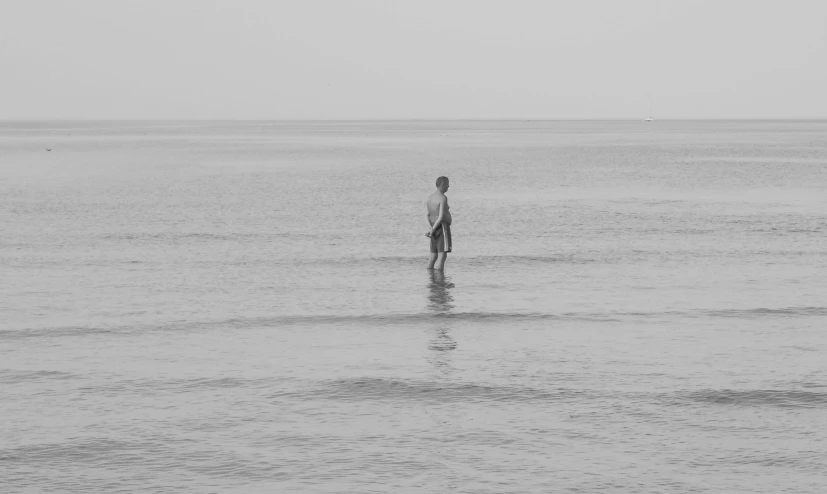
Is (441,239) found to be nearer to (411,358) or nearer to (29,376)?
(411,358)

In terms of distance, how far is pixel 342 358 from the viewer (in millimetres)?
14633

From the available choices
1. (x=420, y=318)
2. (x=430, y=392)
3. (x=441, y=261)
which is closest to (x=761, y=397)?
(x=430, y=392)

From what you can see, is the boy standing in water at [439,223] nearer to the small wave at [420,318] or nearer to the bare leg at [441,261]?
the bare leg at [441,261]

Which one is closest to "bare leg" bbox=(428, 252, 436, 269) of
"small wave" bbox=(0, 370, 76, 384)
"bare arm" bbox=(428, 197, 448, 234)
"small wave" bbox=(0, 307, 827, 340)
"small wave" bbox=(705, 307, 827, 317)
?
"bare arm" bbox=(428, 197, 448, 234)

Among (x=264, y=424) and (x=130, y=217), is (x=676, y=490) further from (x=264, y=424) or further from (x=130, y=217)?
(x=130, y=217)

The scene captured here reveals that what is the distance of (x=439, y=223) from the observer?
68.5ft

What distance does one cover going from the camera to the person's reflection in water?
14484 millimetres

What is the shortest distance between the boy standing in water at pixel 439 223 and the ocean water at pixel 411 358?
1.83 ft

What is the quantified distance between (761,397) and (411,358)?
4550mm

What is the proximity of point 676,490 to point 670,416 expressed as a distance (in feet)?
7.59

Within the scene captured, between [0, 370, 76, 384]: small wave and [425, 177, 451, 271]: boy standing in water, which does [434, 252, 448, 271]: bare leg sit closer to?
[425, 177, 451, 271]: boy standing in water

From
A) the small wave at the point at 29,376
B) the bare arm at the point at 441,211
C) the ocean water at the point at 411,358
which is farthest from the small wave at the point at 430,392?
the bare arm at the point at 441,211

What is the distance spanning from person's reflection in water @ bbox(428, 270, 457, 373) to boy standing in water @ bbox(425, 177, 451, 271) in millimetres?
331

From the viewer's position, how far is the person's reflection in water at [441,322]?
14484 mm
